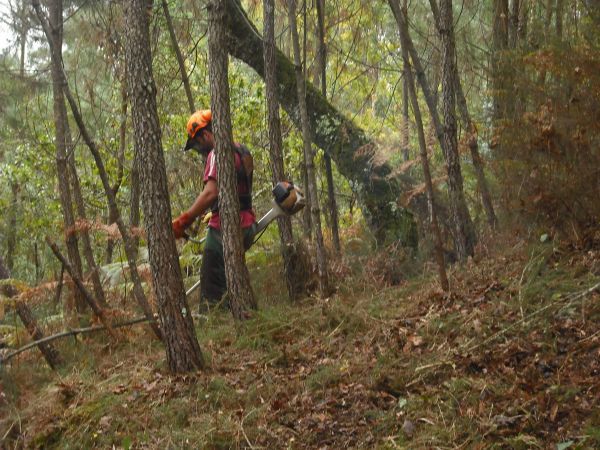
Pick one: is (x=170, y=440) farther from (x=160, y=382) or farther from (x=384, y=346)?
(x=384, y=346)

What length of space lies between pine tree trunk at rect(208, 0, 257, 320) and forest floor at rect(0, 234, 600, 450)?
49 centimetres

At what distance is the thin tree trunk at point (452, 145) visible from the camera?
7602 mm

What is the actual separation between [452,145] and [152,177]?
11.1 feet

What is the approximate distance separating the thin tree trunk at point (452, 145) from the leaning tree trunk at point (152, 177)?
3.23 meters

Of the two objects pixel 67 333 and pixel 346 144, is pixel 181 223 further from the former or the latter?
pixel 346 144

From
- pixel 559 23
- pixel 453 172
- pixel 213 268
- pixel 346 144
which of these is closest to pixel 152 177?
pixel 213 268

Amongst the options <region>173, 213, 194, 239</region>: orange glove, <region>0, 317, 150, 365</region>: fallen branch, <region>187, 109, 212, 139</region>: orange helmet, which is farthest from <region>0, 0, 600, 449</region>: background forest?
<region>187, 109, 212, 139</region>: orange helmet

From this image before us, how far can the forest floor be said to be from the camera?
4.30 meters

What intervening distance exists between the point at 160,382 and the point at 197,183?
8257mm

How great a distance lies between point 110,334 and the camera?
7.36 metres

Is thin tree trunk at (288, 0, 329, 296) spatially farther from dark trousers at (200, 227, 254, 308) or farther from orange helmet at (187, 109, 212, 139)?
orange helmet at (187, 109, 212, 139)

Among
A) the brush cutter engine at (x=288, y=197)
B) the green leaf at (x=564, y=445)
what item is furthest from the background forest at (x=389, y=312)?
the brush cutter engine at (x=288, y=197)

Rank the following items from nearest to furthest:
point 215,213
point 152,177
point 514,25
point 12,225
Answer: point 152,177, point 215,213, point 514,25, point 12,225

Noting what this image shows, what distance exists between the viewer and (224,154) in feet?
22.2
